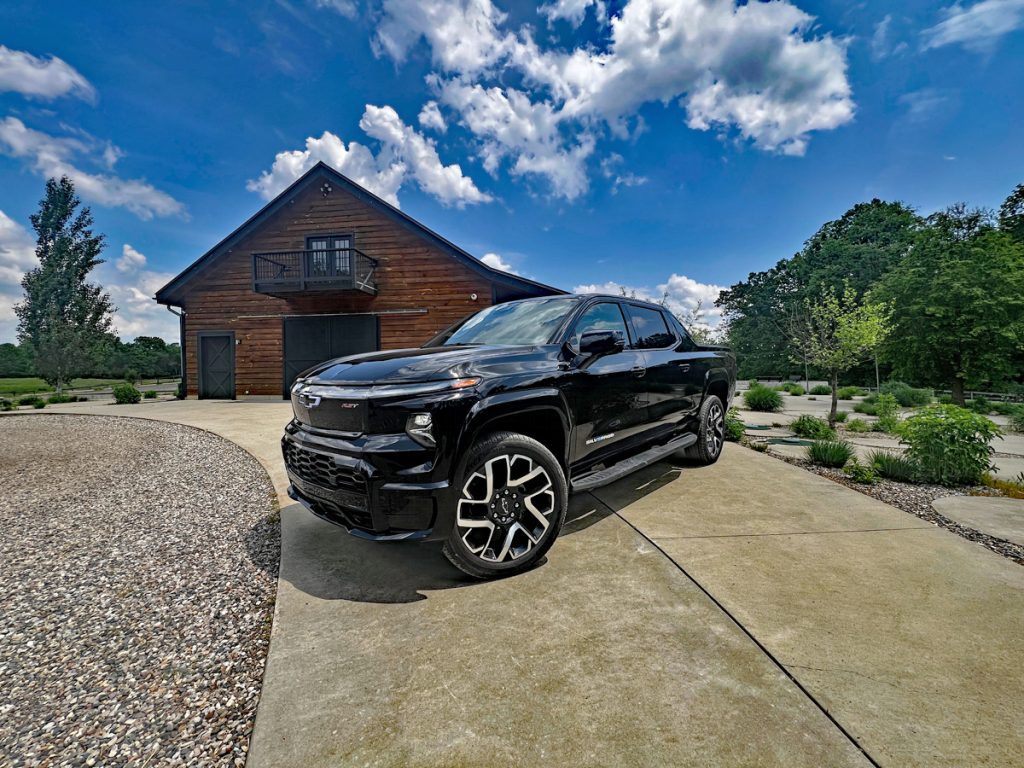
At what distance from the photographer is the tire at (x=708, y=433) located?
459 centimetres

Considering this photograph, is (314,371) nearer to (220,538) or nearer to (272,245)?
(220,538)

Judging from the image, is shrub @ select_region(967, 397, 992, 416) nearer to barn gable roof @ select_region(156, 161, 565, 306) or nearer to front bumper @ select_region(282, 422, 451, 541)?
barn gable roof @ select_region(156, 161, 565, 306)

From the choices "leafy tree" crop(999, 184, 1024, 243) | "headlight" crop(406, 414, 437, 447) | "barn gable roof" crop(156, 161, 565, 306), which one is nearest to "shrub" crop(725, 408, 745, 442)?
"headlight" crop(406, 414, 437, 447)

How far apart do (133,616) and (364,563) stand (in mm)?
1102

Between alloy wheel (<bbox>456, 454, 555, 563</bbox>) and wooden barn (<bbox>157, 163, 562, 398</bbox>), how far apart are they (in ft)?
36.8

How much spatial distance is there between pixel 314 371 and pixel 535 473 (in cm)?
168

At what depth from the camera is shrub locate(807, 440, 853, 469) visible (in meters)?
4.84

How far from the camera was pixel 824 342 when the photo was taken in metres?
9.81

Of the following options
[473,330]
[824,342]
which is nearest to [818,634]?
[473,330]

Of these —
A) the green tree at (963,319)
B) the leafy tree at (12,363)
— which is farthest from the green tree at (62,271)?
the green tree at (963,319)

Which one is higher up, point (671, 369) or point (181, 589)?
Result: point (671, 369)

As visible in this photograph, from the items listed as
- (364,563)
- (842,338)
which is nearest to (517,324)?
(364,563)

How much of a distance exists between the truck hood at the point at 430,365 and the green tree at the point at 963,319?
18.1 meters

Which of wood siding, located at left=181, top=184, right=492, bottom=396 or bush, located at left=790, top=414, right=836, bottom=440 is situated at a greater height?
wood siding, located at left=181, top=184, right=492, bottom=396
